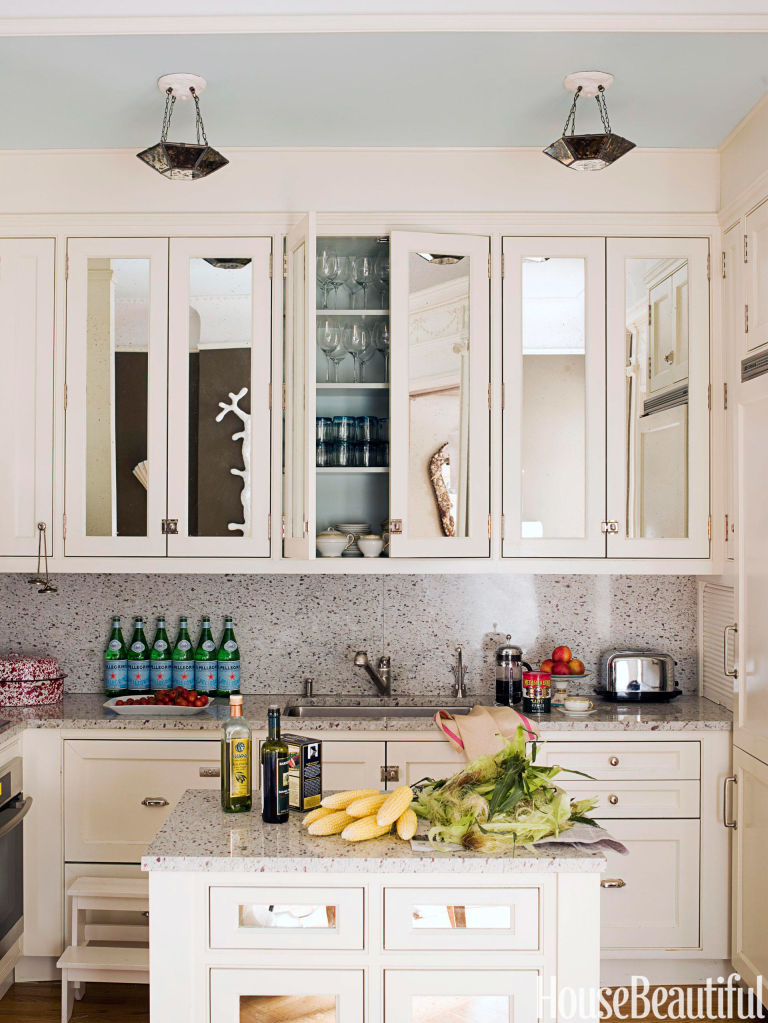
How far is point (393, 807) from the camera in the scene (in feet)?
6.29

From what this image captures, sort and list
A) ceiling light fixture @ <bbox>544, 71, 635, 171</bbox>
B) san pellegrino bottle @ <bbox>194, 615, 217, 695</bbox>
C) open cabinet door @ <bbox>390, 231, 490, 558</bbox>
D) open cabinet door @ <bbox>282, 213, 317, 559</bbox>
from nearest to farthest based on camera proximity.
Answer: ceiling light fixture @ <bbox>544, 71, 635, 171</bbox> < open cabinet door @ <bbox>282, 213, 317, 559</bbox> < open cabinet door @ <bbox>390, 231, 490, 558</bbox> < san pellegrino bottle @ <bbox>194, 615, 217, 695</bbox>

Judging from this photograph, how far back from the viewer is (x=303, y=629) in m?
3.71

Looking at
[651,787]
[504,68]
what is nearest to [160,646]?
[651,787]

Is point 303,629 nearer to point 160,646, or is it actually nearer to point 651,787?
point 160,646

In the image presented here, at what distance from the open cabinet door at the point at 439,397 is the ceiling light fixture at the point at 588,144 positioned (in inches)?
23.8

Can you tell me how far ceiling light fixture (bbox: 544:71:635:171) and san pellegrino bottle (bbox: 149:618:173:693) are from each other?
7.12 ft

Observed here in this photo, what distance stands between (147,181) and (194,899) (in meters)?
2.48

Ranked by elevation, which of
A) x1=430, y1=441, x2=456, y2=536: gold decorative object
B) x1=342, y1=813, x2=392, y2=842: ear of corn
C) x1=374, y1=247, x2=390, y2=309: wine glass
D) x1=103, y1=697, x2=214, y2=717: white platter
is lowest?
x1=103, y1=697, x2=214, y2=717: white platter

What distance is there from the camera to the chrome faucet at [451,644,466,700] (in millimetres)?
3586

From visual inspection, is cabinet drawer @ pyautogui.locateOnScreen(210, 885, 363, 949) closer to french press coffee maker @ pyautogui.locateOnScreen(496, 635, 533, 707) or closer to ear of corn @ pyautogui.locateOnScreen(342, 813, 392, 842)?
ear of corn @ pyautogui.locateOnScreen(342, 813, 392, 842)

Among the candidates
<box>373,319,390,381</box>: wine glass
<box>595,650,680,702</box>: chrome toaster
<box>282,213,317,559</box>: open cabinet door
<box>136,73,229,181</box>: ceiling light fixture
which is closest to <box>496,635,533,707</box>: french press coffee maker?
<box>595,650,680,702</box>: chrome toaster

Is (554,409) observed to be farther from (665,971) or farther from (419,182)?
(665,971)

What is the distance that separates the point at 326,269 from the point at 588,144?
103 cm

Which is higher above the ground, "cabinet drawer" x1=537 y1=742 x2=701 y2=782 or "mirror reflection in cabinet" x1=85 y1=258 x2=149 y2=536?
"mirror reflection in cabinet" x1=85 y1=258 x2=149 y2=536
